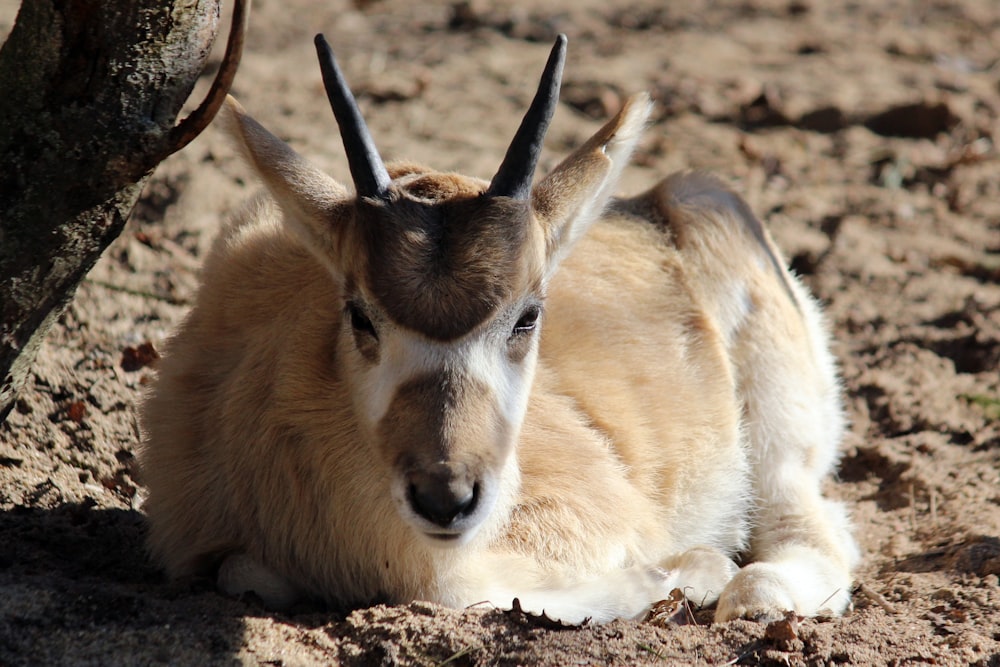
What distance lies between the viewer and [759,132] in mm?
9742

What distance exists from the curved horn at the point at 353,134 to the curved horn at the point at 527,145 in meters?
0.41

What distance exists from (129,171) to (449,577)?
185 centimetres

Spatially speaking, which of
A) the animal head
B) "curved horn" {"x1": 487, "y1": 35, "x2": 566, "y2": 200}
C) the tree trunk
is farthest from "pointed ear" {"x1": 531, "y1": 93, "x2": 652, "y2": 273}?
the tree trunk

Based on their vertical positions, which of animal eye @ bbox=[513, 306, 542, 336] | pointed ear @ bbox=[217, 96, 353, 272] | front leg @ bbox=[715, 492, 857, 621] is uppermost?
pointed ear @ bbox=[217, 96, 353, 272]

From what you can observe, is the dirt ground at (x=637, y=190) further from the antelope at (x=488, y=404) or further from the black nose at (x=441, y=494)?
the black nose at (x=441, y=494)

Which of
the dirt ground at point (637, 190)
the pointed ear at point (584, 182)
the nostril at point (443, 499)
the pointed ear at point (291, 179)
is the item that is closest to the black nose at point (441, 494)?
the nostril at point (443, 499)

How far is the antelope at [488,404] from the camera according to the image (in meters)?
3.96

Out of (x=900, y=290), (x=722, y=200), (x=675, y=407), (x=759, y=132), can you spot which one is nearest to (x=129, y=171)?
(x=675, y=407)

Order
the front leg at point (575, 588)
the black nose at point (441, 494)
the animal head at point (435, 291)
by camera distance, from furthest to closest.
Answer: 1. the front leg at point (575, 588)
2. the animal head at point (435, 291)
3. the black nose at point (441, 494)

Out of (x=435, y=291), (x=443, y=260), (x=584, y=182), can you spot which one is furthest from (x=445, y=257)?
(x=584, y=182)

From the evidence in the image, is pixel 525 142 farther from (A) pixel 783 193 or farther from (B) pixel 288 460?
(A) pixel 783 193

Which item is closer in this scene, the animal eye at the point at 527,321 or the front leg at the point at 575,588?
the animal eye at the point at 527,321

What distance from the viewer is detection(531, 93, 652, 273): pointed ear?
178 inches

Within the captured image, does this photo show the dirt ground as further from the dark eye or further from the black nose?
the dark eye
